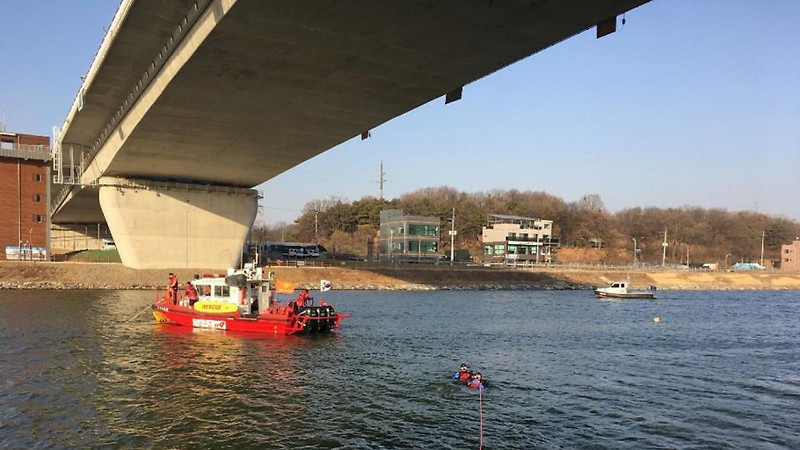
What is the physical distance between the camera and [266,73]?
27.9 metres

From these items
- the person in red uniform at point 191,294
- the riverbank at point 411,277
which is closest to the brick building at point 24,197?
the riverbank at point 411,277

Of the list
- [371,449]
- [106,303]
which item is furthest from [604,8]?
[106,303]

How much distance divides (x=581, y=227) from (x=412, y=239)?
82.4m

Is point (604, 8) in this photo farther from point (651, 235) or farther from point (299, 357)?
point (651, 235)

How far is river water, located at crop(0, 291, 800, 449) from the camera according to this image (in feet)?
53.8

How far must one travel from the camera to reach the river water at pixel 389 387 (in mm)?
16391

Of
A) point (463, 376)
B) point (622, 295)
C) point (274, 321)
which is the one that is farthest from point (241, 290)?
point (622, 295)

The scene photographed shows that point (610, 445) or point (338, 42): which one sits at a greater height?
point (338, 42)

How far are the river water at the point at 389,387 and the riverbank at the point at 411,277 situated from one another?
2282 centimetres

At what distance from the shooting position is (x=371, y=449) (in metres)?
15.0

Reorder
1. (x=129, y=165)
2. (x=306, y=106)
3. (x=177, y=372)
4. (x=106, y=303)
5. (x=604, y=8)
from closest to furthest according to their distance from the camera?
(x=604, y=8) < (x=177, y=372) < (x=306, y=106) < (x=106, y=303) < (x=129, y=165)

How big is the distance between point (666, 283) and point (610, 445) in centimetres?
10263

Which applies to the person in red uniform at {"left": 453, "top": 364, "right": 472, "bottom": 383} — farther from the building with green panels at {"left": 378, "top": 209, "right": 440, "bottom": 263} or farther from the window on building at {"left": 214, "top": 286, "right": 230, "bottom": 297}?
the building with green panels at {"left": 378, "top": 209, "right": 440, "bottom": 263}

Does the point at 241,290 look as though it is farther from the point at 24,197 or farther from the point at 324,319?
the point at 24,197
